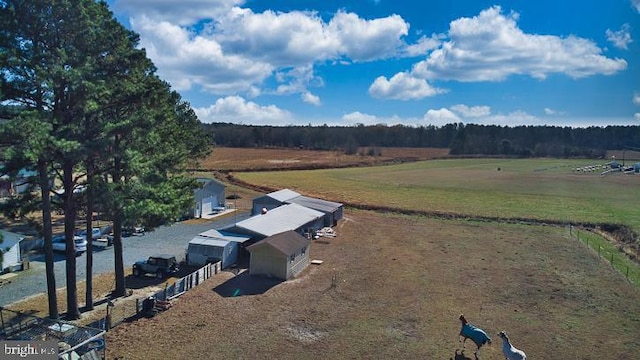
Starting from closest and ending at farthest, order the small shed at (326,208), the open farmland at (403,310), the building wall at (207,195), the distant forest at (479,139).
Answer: the open farmland at (403,310)
the small shed at (326,208)
the building wall at (207,195)
the distant forest at (479,139)

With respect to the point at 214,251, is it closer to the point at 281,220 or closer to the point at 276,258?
the point at 276,258

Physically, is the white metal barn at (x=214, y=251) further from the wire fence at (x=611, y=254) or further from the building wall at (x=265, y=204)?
the wire fence at (x=611, y=254)

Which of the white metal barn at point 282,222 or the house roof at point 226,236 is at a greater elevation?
the white metal barn at point 282,222

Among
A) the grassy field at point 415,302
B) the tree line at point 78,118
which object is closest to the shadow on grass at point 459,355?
the grassy field at point 415,302

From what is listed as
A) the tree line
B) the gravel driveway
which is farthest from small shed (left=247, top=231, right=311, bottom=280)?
the gravel driveway

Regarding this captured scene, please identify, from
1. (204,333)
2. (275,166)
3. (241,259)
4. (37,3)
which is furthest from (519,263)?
(275,166)

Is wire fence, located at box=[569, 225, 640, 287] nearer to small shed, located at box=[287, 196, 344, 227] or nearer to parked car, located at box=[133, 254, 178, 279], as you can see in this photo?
small shed, located at box=[287, 196, 344, 227]

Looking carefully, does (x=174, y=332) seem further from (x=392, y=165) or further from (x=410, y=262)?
(x=392, y=165)
